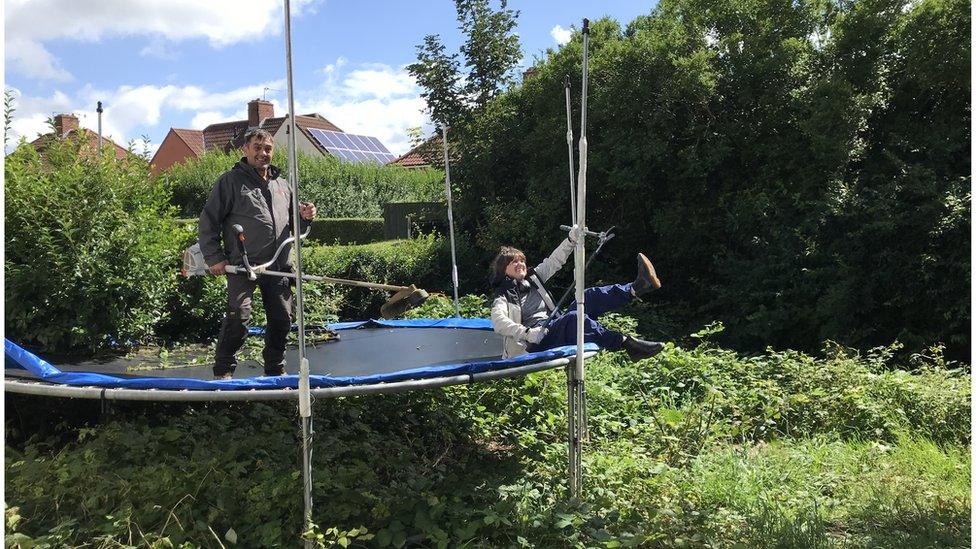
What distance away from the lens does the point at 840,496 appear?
3492mm

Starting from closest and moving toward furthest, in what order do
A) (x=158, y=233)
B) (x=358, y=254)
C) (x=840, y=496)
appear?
(x=840, y=496) < (x=158, y=233) < (x=358, y=254)

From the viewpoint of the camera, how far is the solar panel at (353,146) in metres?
20.1

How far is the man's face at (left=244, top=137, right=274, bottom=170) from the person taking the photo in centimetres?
353

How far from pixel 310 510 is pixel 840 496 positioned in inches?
90.9

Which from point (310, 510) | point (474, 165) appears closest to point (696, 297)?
point (474, 165)

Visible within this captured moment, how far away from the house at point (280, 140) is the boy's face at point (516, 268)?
1404 cm

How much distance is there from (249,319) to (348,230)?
33.0 feet

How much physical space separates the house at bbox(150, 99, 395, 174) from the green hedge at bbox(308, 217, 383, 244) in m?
4.40

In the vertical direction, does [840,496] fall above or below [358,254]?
below

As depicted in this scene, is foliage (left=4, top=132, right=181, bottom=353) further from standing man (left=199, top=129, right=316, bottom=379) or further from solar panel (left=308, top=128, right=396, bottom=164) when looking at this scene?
solar panel (left=308, top=128, right=396, bottom=164)

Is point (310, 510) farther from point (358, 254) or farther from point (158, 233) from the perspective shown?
point (358, 254)

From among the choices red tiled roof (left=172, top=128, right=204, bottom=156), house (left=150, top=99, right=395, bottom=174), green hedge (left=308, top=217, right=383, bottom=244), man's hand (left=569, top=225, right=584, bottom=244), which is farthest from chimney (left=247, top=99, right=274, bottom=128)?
man's hand (left=569, top=225, right=584, bottom=244)

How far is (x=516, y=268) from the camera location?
4.06 m

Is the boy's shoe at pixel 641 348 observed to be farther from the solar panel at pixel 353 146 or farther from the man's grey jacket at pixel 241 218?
the solar panel at pixel 353 146
